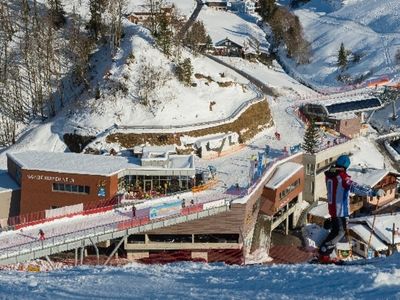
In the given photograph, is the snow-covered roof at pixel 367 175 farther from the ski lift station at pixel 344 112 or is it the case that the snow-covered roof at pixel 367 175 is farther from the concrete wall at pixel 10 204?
the concrete wall at pixel 10 204

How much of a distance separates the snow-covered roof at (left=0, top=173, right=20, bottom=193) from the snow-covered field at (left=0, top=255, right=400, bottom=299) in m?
20.8

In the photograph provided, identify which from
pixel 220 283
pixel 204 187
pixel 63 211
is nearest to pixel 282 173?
pixel 204 187

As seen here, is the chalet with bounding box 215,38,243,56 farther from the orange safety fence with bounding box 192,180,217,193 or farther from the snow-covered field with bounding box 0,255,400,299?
the snow-covered field with bounding box 0,255,400,299

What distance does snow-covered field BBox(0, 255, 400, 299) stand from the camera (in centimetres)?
941

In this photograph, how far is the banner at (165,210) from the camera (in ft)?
90.3

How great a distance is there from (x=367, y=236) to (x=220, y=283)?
22.0 metres

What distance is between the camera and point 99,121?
128 ft

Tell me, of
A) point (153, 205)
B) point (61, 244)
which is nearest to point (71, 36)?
point (153, 205)

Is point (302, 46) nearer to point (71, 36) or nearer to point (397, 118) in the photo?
point (397, 118)

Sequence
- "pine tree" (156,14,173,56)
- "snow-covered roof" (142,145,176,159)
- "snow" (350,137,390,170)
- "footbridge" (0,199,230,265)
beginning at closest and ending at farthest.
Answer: "footbridge" (0,199,230,265), "snow-covered roof" (142,145,176,159), "snow" (350,137,390,170), "pine tree" (156,14,173,56)

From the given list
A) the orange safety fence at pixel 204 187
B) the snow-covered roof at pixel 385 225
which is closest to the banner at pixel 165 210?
the orange safety fence at pixel 204 187

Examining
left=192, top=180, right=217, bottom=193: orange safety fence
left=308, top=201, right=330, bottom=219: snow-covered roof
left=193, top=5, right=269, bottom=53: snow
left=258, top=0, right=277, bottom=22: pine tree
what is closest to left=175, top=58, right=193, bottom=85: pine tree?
left=192, top=180, right=217, bottom=193: orange safety fence

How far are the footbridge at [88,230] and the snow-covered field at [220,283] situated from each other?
41.1 ft

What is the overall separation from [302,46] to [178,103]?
36.5m
